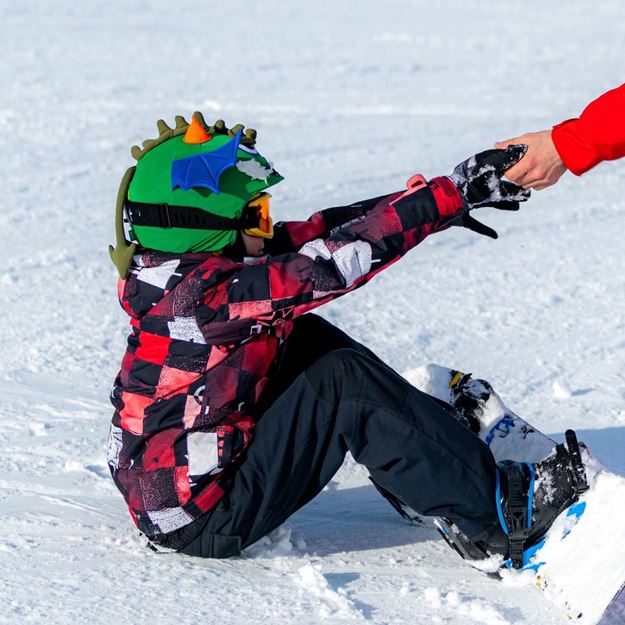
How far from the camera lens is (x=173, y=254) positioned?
2363mm

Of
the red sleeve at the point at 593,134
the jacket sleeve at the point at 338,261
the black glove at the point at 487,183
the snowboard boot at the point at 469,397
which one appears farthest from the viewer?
the snowboard boot at the point at 469,397

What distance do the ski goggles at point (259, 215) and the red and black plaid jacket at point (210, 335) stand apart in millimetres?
77

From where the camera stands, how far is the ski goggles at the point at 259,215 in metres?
2.44

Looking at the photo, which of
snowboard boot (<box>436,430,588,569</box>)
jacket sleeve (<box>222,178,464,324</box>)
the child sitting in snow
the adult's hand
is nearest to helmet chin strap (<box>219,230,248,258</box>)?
the child sitting in snow

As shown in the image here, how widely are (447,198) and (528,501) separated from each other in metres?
0.67

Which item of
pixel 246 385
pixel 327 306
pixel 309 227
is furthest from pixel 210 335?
pixel 327 306

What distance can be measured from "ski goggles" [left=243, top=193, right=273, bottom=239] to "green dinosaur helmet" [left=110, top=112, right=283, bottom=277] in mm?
28

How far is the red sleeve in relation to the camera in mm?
2693

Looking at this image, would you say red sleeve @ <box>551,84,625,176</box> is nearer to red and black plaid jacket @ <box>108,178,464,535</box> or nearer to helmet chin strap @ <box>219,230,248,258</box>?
red and black plaid jacket @ <box>108,178,464,535</box>

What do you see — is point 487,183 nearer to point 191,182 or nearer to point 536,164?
point 536,164

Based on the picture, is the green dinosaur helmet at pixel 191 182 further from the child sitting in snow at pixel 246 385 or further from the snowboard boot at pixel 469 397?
the snowboard boot at pixel 469 397

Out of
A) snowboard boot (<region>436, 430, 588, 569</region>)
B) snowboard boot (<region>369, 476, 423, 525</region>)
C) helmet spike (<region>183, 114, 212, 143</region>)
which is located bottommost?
snowboard boot (<region>369, 476, 423, 525</region>)

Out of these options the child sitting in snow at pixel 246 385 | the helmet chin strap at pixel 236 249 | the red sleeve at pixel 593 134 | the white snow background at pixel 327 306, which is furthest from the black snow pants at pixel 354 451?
the red sleeve at pixel 593 134

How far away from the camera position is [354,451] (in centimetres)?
234
